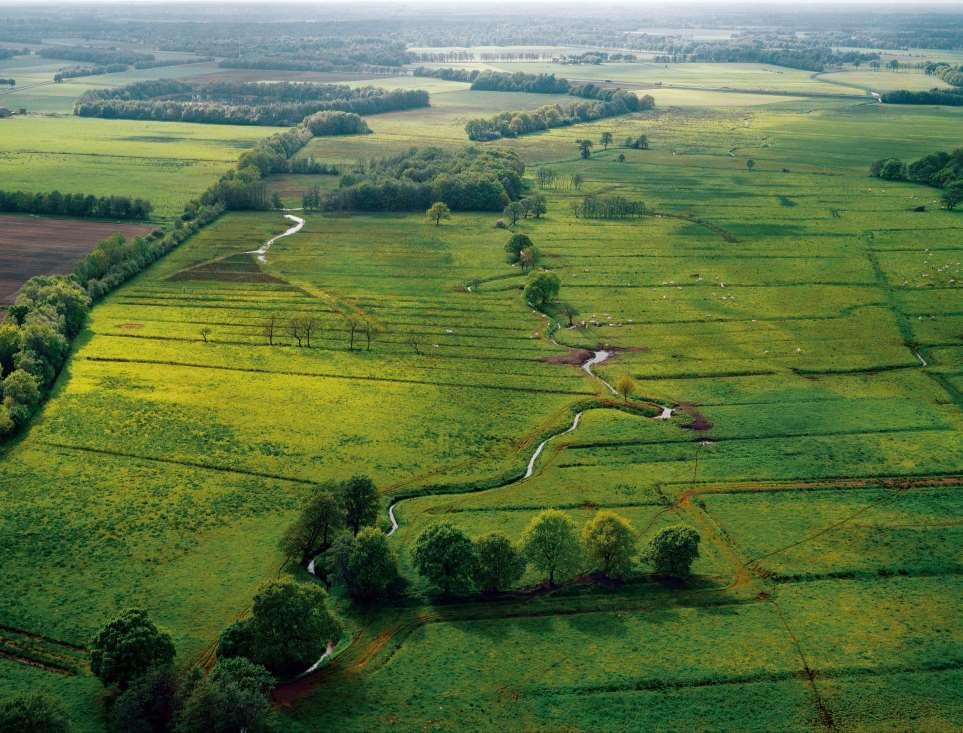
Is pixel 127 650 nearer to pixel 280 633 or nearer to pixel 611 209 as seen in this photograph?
pixel 280 633

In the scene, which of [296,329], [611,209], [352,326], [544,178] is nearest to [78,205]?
[296,329]

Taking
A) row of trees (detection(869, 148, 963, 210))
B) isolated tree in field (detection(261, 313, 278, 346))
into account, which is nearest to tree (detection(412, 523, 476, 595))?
isolated tree in field (detection(261, 313, 278, 346))

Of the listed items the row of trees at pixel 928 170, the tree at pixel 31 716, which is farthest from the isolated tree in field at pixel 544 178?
the tree at pixel 31 716

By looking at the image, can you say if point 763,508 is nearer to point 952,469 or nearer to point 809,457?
point 809,457

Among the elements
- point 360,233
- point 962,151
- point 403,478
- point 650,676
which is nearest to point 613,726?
point 650,676

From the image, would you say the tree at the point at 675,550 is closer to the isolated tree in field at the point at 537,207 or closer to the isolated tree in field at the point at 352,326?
the isolated tree in field at the point at 352,326

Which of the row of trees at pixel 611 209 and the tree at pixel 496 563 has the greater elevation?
the row of trees at pixel 611 209

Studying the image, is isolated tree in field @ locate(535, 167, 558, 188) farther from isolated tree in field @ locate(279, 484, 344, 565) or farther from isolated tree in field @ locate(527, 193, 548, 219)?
isolated tree in field @ locate(279, 484, 344, 565)
